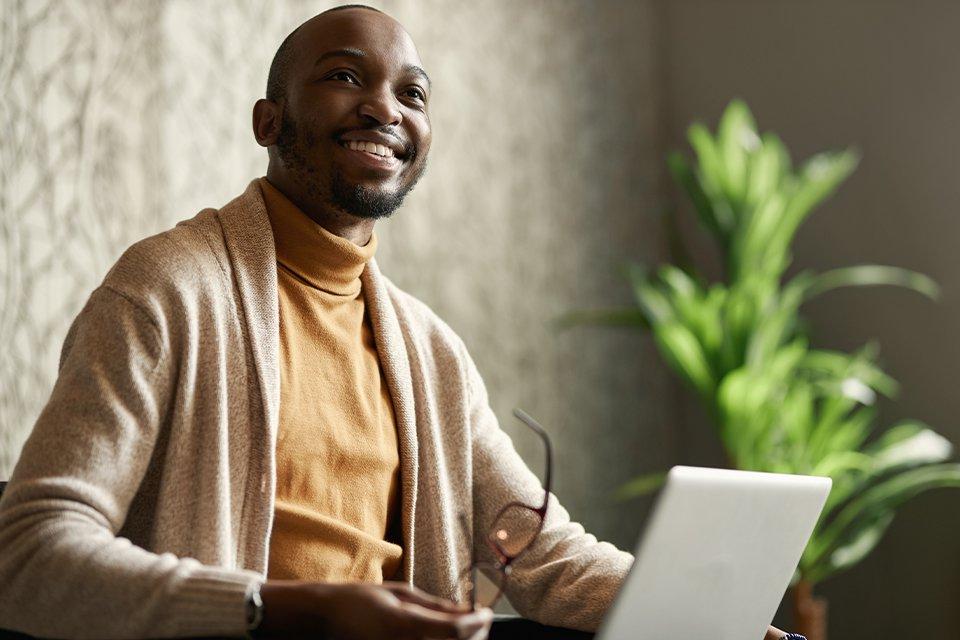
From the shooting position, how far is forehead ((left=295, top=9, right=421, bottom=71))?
1565 mm

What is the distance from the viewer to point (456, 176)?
2979mm

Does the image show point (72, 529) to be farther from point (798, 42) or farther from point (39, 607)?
point (798, 42)

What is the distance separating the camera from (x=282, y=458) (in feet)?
4.61

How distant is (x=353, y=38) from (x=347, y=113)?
0.11m

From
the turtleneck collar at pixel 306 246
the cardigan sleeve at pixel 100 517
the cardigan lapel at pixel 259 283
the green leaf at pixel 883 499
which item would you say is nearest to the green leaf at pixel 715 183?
the green leaf at pixel 883 499

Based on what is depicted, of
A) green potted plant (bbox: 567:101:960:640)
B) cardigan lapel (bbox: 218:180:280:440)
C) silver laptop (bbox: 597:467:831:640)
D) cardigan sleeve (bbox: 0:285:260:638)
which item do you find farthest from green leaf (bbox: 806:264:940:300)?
cardigan sleeve (bbox: 0:285:260:638)

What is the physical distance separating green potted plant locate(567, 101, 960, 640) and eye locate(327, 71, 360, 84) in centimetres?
151

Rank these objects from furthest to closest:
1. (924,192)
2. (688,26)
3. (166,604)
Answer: (688,26) < (924,192) < (166,604)

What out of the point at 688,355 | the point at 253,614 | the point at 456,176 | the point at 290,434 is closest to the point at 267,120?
the point at 290,434

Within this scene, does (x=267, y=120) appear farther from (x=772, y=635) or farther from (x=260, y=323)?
(x=772, y=635)

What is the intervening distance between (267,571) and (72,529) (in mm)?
322

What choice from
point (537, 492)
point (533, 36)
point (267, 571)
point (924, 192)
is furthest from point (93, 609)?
point (924, 192)

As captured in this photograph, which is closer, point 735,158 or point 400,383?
point 400,383

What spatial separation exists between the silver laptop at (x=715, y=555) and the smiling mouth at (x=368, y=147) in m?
0.67
